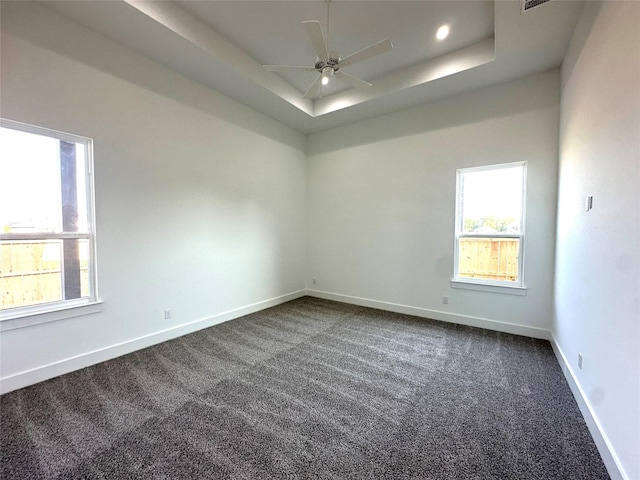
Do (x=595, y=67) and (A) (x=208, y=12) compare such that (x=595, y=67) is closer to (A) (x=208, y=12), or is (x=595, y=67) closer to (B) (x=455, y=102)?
(B) (x=455, y=102)

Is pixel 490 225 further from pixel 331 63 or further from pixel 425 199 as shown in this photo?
pixel 331 63

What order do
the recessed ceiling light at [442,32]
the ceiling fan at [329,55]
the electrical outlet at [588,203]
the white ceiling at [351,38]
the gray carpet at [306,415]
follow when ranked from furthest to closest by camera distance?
the recessed ceiling light at [442,32]
the white ceiling at [351,38]
the ceiling fan at [329,55]
the electrical outlet at [588,203]
the gray carpet at [306,415]

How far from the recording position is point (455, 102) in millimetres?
3836

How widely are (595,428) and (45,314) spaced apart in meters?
4.38

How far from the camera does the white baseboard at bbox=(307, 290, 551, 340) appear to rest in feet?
11.2

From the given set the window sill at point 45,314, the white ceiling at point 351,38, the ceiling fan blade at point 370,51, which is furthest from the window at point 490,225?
the window sill at point 45,314

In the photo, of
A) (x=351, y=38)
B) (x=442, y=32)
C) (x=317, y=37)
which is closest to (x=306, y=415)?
(x=317, y=37)

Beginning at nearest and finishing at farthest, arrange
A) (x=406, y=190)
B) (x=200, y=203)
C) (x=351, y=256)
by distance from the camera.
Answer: (x=200, y=203), (x=406, y=190), (x=351, y=256)

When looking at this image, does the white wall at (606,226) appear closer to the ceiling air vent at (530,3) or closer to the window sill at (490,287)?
the ceiling air vent at (530,3)

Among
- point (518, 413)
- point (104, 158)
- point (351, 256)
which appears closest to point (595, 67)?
point (518, 413)

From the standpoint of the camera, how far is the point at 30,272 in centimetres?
244

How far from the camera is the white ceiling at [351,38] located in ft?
8.23

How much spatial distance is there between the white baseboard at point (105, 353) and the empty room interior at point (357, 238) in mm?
25

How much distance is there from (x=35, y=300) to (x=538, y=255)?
17.8 ft
